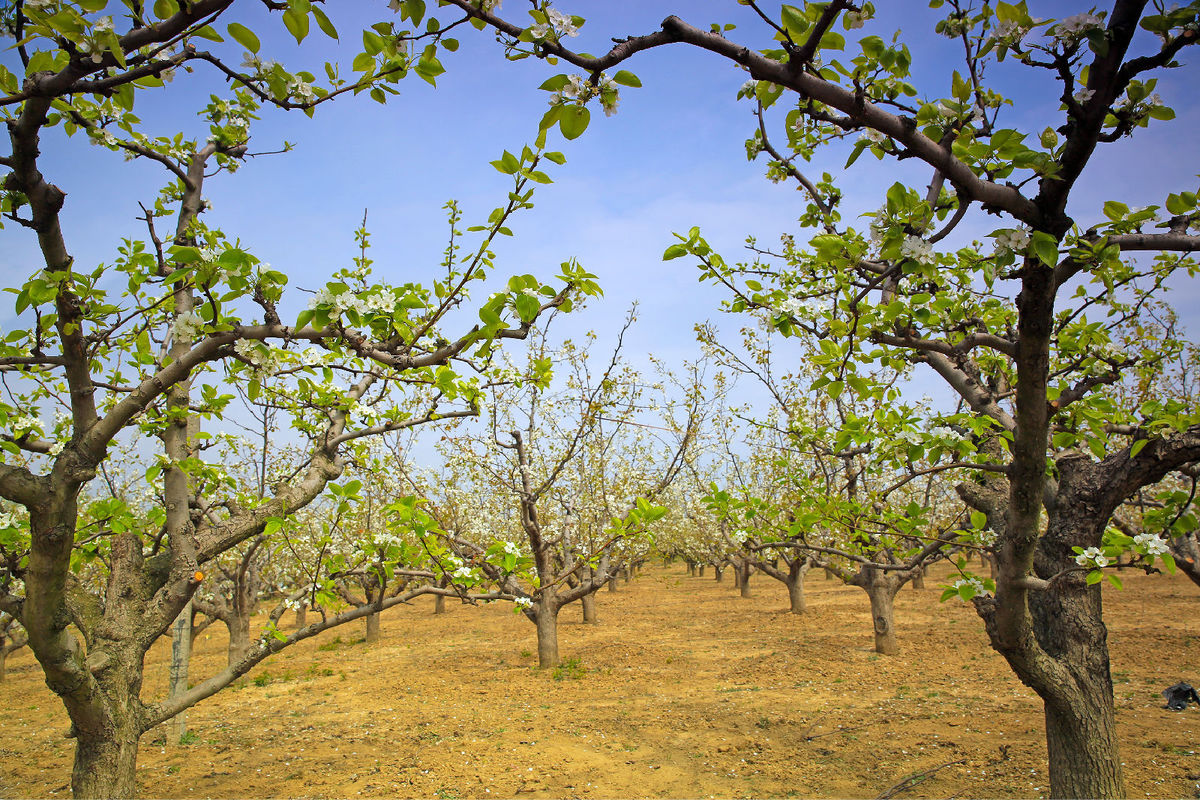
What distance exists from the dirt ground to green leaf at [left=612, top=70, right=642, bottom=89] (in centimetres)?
582

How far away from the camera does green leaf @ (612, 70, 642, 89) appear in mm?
1729

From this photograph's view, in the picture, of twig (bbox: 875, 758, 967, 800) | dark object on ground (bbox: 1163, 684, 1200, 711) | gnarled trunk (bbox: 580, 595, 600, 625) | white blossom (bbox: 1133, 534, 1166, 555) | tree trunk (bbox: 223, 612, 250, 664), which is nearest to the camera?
white blossom (bbox: 1133, 534, 1166, 555)

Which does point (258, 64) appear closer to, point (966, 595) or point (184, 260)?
point (184, 260)

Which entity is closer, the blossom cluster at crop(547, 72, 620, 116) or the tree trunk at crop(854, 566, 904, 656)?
the blossom cluster at crop(547, 72, 620, 116)

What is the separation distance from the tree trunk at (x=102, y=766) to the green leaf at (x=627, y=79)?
4.36m

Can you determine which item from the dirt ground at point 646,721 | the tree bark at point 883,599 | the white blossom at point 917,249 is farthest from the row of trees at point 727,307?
the tree bark at point 883,599

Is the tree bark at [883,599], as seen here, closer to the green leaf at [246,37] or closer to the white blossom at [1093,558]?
the white blossom at [1093,558]

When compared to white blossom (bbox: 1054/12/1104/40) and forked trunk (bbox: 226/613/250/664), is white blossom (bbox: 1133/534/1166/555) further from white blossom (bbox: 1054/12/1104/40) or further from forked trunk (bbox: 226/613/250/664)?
forked trunk (bbox: 226/613/250/664)

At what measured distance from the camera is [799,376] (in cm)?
1159

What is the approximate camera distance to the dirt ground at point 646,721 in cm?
574

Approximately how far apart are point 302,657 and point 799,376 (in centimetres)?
1274

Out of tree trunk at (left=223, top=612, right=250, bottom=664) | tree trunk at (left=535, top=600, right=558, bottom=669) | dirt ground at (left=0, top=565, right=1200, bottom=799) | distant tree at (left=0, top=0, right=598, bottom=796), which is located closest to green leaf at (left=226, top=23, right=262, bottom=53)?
distant tree at (left=0, top=0, right=598, bottom=796)

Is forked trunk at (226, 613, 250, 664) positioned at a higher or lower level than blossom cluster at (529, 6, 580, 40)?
lower

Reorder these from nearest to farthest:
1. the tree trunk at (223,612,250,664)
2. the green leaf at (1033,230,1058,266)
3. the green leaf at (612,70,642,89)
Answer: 1. the green leaf at (612,70,642,89)
2. the green leaf at (1033,230,1058,266)
3. the tree trunk at (223,612,250,664)
